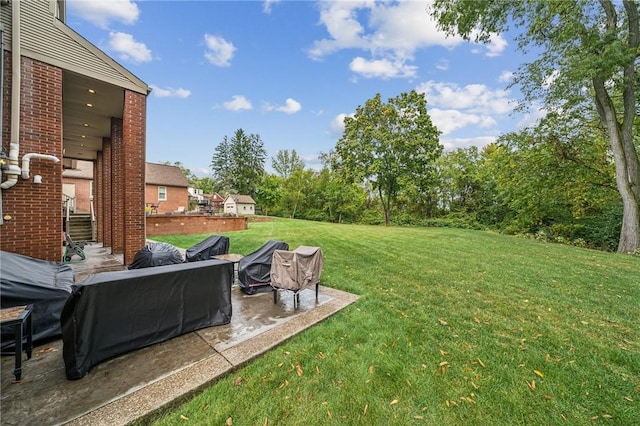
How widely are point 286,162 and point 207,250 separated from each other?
35212 mm

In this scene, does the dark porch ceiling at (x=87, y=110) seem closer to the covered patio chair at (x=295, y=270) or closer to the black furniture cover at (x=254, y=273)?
the black furniture cover at (x=254, y=273)

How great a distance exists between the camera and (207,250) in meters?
6.29

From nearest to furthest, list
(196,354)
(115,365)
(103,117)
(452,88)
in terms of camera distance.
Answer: (115,365)
(196,354)
(103,117)
(452,88)

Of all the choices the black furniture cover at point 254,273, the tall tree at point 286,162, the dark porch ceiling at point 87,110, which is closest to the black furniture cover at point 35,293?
the black furniture cover at point 254,273

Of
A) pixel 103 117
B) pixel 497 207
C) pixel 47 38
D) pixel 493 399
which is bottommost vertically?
pixel 493 399

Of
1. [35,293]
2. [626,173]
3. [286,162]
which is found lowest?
[35,293]

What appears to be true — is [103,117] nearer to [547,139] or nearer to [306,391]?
[306,391]

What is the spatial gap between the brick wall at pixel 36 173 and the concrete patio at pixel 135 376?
3091 mm

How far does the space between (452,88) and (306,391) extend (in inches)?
672

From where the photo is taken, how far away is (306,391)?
230cm

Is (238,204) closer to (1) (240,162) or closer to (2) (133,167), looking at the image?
(1) (240,162)

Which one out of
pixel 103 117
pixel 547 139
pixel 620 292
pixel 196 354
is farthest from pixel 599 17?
pixel 103 117

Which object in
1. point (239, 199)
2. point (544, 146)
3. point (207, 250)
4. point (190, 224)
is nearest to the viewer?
point (207, 250)

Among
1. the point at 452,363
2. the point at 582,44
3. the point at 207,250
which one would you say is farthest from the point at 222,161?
the point at 452,363
